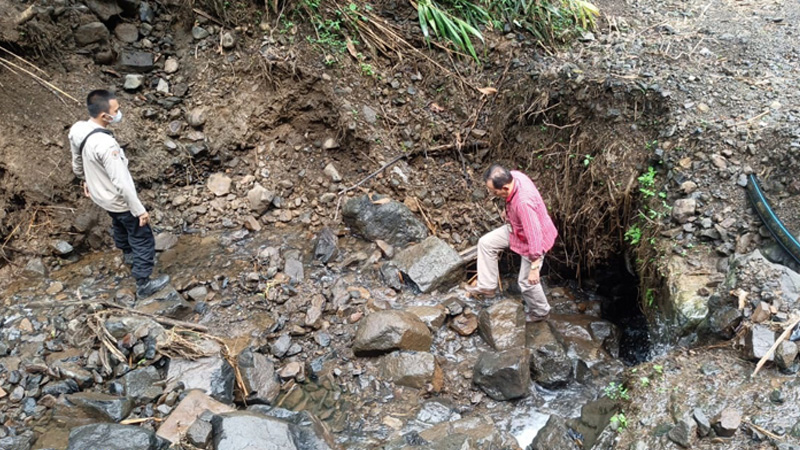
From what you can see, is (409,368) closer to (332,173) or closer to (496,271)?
(496,271)

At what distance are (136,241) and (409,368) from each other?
2.64m

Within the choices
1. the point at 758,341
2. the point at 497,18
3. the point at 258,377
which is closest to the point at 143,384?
the point at 258,377

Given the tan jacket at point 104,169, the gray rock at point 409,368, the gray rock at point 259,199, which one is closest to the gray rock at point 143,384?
the tan jacket at point 104,169

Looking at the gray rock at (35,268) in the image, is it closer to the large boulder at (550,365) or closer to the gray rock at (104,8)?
the gray rock at (104,8)

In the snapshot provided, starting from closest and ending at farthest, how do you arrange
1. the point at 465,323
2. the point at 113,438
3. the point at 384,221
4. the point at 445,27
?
the point at 113,438 < the point at 465,323 < the point at 384,221 < the point at 445,27

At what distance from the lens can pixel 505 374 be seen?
423 centimetres

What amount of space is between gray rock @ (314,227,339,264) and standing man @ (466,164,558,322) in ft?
4.84

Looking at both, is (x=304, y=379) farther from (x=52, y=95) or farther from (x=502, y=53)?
(x=502, y=53)

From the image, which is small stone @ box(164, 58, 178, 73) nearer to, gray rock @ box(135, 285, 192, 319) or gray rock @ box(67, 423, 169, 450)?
gray rock @ box(135, 285, 192, 319)

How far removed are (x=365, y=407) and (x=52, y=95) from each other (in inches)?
169

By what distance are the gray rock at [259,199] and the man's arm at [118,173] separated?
4.72 feet

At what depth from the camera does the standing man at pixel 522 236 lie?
4.27 meters

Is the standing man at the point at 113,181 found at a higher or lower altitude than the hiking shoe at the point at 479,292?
higher

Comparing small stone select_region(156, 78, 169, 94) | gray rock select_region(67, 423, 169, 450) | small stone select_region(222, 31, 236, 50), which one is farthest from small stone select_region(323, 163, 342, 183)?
gray rock select_region(67, 423, 169, 450)
